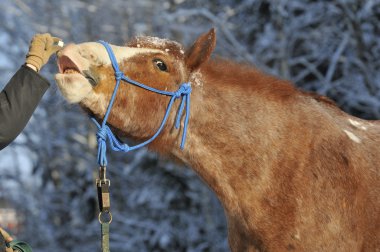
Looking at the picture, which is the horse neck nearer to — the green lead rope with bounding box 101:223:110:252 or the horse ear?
the horse ear

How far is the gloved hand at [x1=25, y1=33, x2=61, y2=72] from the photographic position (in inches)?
109

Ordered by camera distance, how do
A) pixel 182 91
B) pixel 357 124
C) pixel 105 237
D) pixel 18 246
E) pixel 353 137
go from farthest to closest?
1. pixel 357 124
2. pixel 353 137
3. pixel 182 91
4. pixel 105 237
5. pixel 18 246

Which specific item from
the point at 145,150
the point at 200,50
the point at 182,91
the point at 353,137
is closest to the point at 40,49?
the point at 182,91

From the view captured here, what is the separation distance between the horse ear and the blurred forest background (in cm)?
395

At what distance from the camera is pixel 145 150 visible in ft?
36.4

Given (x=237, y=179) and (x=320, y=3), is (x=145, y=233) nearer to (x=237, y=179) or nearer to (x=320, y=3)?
(x=320, y=3)

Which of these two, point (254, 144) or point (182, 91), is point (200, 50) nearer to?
point (182, 91)

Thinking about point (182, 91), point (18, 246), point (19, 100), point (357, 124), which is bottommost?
point (18, 246)

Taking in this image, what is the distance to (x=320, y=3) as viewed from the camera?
10008 mm

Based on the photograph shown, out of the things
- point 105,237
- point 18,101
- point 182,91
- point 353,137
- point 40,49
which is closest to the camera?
point 18,101

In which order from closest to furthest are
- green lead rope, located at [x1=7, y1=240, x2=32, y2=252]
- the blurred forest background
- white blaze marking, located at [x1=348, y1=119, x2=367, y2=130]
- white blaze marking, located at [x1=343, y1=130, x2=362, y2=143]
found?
1. green lead rope, located at [x1=7, y1=240, x2=32, y2=252]
2. white blaze marking, located at [x1=343, y1=130, x2=362, y2=143]
3. white blaze marking, located at [x1=348, y1=119, x2=367, y2=130]
4. the blurred forest background

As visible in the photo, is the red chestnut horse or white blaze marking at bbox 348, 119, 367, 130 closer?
the red chestnut horse

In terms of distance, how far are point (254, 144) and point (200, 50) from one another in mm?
686

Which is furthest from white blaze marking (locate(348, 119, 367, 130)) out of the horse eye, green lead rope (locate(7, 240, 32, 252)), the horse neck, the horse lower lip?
green lead rope (locate(7, 240, 32, 252))
